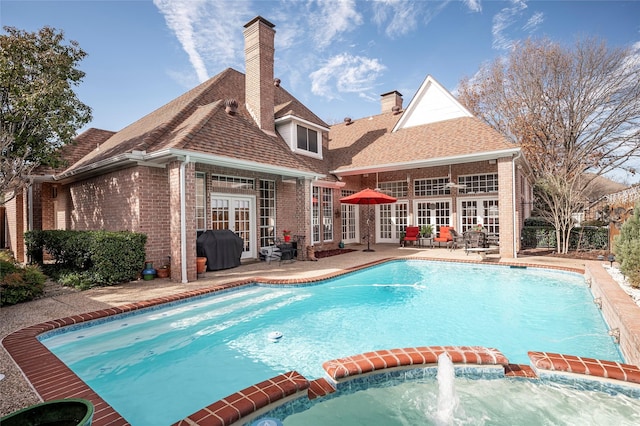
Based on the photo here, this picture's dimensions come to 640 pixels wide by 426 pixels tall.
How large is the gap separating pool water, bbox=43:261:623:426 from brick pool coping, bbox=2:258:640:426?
1.79 ft

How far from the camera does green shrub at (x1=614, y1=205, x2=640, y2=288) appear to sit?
6.91 metres

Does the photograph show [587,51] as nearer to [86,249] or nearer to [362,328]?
[362,328]

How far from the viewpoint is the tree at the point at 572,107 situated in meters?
17.8

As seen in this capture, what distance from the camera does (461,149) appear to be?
13.7 metres

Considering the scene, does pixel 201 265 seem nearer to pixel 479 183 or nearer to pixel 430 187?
pixel 430 187

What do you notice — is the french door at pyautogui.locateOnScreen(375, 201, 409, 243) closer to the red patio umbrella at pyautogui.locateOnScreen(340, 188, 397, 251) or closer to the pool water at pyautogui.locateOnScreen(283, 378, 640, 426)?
the red patio umbrella at pyautogui.locateOnScreen(340, 188, 397, 251)

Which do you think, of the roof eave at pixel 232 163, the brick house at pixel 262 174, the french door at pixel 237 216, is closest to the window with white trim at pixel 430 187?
the brick house at pixel 262 174

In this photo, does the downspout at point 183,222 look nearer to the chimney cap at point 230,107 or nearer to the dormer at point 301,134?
the chimney cap at point 230,107

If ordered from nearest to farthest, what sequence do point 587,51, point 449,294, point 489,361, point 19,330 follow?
1. point 489,361
2. point 19,330
3. point 449,294
4. point 587,51

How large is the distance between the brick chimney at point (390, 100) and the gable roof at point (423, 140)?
282 centimetres

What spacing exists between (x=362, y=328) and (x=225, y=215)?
7.53 metres

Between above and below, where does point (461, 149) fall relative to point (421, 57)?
below

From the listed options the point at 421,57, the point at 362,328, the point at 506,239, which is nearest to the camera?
the point at 362,328

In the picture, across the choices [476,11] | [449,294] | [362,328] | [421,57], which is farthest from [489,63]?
[362,328]
